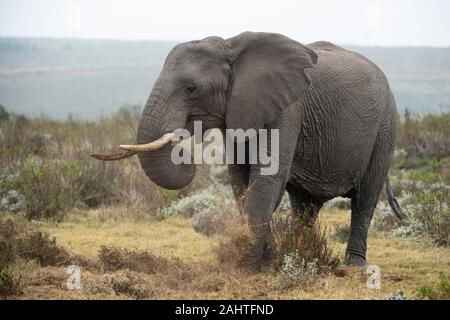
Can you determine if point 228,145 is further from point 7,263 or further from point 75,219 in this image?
point 75,219

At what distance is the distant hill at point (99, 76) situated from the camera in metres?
73.6

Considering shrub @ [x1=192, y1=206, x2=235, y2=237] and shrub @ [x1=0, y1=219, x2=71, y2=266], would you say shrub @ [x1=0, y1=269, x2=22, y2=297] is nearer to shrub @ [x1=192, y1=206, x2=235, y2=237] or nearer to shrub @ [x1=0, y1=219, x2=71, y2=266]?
shrub @ [x1=0, y1=219, x2=71, y2=266]

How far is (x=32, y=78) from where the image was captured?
283 feet

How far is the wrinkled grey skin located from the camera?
27.5ft

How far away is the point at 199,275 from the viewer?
9.02 meters

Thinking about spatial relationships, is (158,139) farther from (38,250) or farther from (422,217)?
(422,217)

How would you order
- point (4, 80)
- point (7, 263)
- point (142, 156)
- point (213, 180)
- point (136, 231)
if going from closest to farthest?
point (142, 156), point (7, 263), point (136, 231), point (213, 180), point (4, 80)

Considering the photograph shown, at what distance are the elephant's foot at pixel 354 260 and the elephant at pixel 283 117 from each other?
1cm

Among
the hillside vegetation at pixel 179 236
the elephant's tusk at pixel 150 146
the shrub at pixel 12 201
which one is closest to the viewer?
the elephant's tusk at pixel 150 146

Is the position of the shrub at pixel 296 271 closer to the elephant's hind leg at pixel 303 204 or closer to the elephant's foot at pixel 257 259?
the elephant's foot at pixel 257 259

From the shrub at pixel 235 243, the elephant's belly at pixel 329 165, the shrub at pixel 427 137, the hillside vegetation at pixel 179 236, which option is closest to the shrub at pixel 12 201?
the hillside vegetation at pixel 179 236
